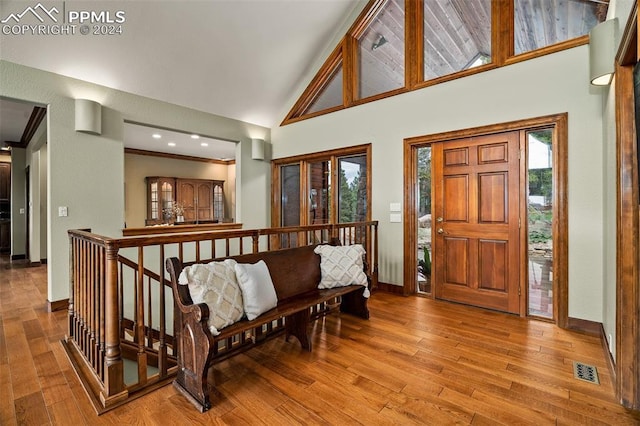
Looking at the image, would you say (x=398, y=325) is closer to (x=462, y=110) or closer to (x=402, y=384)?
(x=402, y=384)

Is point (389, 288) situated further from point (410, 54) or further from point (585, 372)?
point (410, 54)

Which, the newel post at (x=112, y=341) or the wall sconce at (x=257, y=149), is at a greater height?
the wall sconce at (x=257, y=149)

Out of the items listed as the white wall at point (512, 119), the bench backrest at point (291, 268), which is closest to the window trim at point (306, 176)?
the white wall at point (512, 119)

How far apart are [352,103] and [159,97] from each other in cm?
274

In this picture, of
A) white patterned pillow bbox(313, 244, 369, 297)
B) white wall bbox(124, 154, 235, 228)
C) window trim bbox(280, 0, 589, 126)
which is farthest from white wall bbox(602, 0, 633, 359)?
white wall bbox(124, 154, 235, 228)

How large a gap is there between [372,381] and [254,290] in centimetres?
99

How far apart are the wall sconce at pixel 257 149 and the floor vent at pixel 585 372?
4858 mm

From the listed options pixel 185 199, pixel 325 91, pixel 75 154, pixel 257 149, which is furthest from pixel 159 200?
A: pixel 325 91

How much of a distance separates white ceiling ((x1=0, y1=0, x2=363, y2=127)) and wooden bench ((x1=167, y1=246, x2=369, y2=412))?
116 inches

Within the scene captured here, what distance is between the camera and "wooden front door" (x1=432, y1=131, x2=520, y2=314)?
3293mm

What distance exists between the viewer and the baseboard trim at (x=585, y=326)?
279 centimetres

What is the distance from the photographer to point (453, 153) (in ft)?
12.1

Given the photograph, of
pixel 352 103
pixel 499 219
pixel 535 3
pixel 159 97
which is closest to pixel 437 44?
pixel 535 3

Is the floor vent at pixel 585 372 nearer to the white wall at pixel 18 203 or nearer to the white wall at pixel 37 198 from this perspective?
the white wall at pixel 37 198
